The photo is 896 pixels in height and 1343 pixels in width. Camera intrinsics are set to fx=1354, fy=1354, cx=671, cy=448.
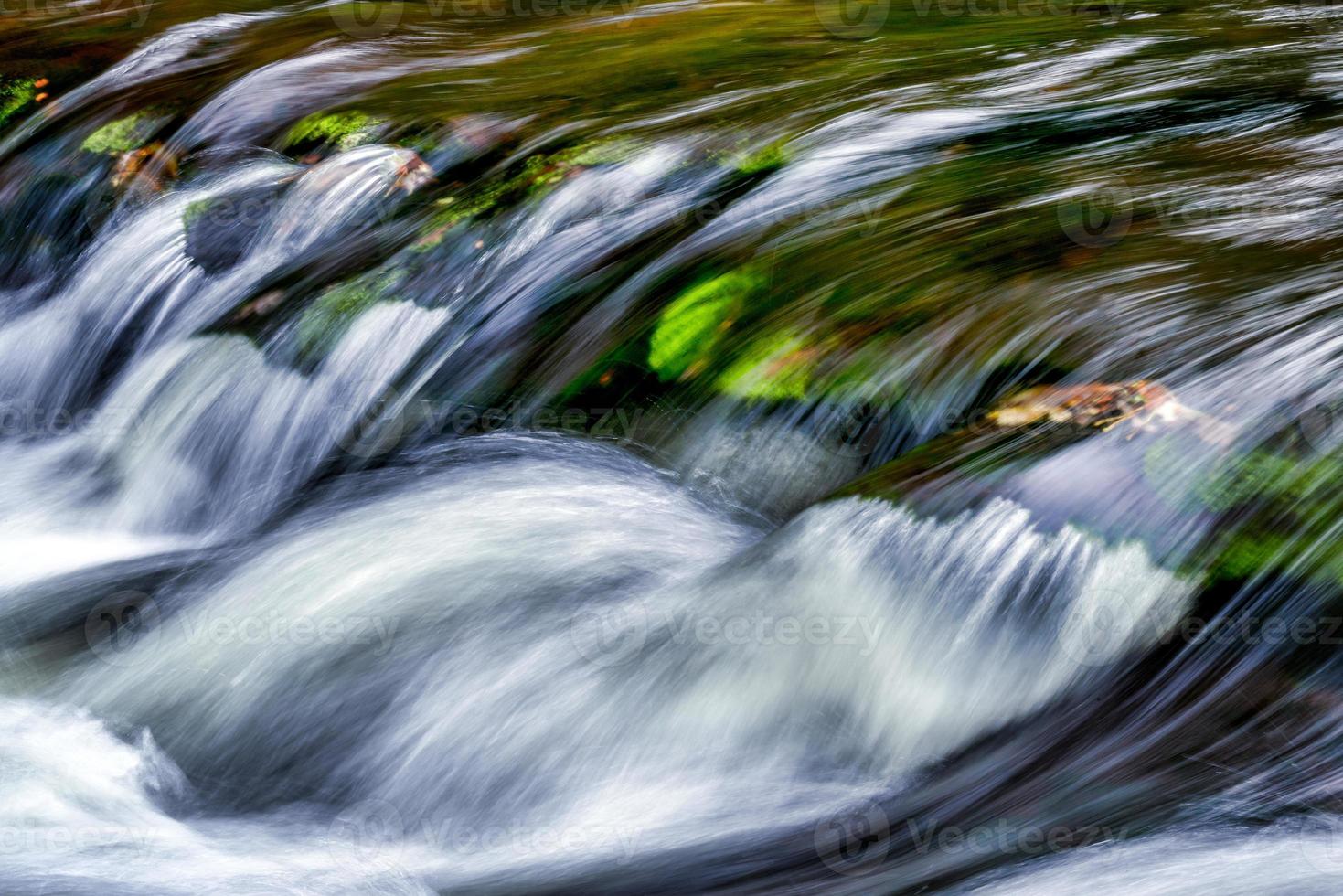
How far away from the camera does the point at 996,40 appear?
6082mm

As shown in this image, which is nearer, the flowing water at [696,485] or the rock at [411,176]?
the flowing water at [696,485]

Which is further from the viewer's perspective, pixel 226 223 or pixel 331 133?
pixel 331 133

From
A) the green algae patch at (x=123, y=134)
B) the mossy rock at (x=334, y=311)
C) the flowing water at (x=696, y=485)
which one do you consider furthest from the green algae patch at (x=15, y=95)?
the mossy rock at (x=334, y=311)

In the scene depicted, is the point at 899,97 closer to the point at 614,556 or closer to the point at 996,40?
the point at 996,40

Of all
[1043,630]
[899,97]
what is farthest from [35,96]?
[1043,630]

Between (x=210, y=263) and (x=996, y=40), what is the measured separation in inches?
139

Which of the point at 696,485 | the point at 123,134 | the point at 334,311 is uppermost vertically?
the point at 123,134

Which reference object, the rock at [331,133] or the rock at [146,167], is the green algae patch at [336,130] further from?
the rock at [146,167]

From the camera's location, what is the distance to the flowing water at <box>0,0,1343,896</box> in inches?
112

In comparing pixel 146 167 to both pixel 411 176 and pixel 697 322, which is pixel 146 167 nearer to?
pixel 411 176

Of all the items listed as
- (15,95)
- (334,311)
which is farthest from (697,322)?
(15,95)

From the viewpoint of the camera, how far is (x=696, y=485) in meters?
3.79

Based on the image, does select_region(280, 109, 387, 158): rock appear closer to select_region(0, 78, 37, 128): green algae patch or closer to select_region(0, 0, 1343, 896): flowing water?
select_region(0, 0, 1343, 896): flowing water

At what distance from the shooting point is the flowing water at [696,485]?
2855 millimetres
